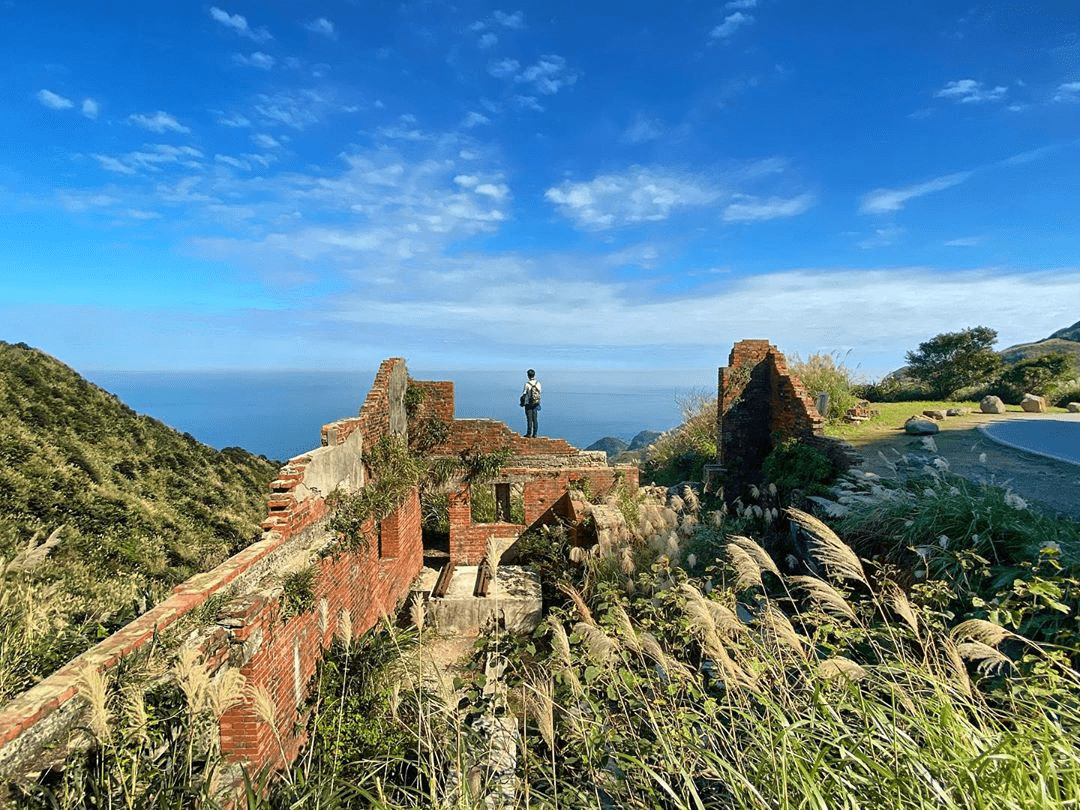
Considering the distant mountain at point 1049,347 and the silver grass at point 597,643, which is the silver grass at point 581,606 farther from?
the distant mountain at point 1049,347

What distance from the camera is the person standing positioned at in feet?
45.0

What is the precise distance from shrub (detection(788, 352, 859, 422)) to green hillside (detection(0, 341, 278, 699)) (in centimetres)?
1504

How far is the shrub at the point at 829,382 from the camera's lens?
601 inches

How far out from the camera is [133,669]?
3.62 meters

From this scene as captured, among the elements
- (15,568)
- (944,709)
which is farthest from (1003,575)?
(15,568)

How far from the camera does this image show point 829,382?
52.6 feet

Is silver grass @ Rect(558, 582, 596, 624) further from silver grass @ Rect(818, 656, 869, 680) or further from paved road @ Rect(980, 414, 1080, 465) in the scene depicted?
paved road @ Rect(980, 414, 1080, 465)

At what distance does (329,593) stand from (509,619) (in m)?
3.05

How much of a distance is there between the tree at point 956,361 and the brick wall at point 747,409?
1214cm

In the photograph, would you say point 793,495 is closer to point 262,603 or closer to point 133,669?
point 262,603

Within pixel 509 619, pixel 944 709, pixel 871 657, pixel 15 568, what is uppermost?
pixel 15 568

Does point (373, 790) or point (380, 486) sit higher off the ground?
point (380, 486)

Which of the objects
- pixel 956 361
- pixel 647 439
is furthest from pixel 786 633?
pixel 647 439

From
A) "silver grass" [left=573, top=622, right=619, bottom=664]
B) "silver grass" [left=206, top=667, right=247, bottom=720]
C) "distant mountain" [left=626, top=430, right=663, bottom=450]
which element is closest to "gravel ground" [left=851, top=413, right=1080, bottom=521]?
"silver grass" [left=573, top=622, right=619, bottom=664]
